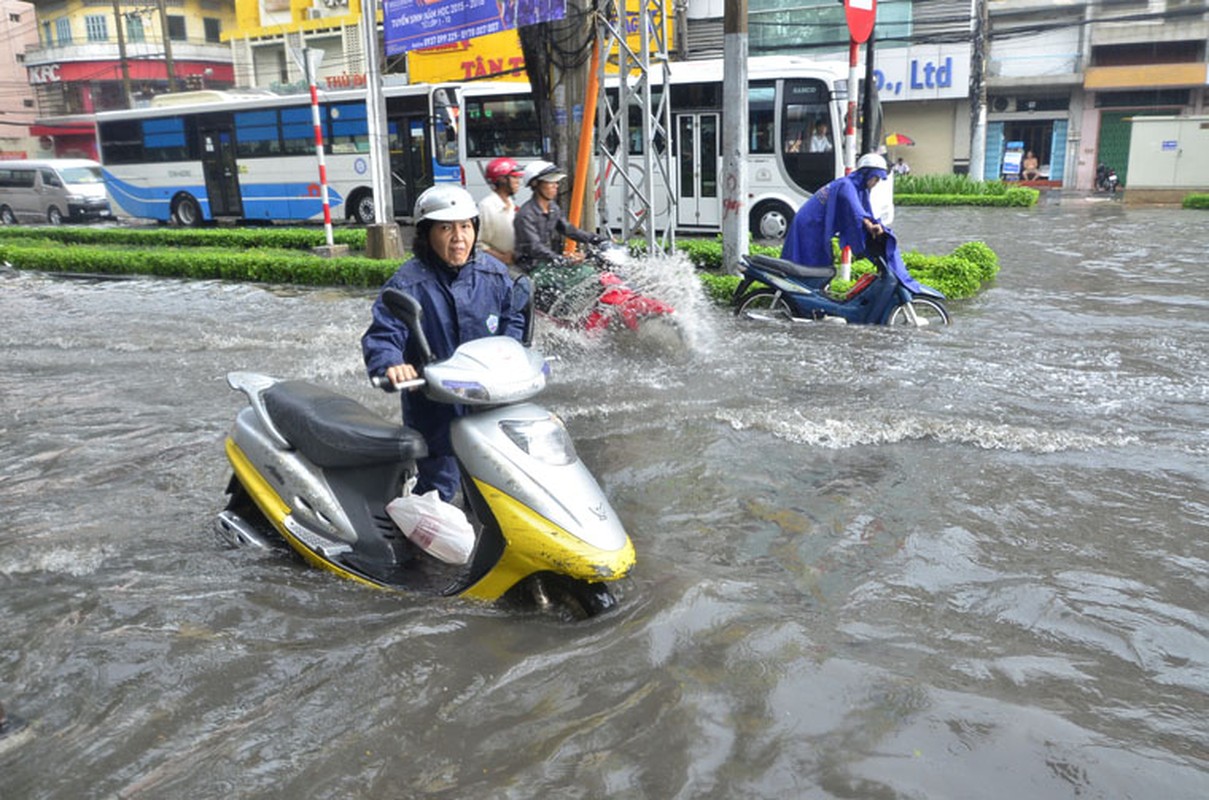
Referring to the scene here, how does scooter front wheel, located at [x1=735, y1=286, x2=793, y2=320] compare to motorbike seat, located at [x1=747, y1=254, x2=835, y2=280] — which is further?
scooter front wheel, located at [x1=735, y1=286, x2=793, y2=320]

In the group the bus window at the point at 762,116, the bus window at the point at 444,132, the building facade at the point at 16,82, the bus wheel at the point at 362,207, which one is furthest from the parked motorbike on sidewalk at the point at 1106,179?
the building facade at the point at 16,82

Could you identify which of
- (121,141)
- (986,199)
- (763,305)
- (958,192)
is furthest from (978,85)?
(121,141)

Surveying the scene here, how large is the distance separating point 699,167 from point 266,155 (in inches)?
394

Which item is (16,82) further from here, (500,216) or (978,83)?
(500,216)

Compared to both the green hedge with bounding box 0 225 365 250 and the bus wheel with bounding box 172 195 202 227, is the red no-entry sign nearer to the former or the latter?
the green hedge with bounding box 0 225 365 250

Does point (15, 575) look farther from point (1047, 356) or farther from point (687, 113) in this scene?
point (687, 113)

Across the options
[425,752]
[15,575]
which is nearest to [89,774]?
[425,752]

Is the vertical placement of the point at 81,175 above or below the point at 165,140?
below

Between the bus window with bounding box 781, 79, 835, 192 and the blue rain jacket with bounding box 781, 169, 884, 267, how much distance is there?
7231 millimetres

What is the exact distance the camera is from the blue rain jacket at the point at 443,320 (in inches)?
146

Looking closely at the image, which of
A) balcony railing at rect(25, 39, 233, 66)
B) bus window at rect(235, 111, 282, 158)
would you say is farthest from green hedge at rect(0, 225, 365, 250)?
balcony railing at rect(25, 39, 233, 66)

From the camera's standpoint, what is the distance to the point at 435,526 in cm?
358

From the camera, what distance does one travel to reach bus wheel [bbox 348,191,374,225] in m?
20.8

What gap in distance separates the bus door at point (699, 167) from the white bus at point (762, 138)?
0.02 meters
